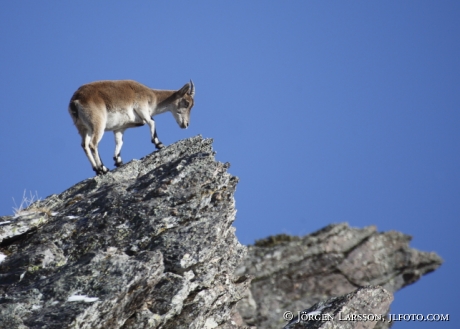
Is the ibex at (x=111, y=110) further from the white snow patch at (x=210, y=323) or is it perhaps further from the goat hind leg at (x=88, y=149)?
the white snow patch at (x=210, y=323)

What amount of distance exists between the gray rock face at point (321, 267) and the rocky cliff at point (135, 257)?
10285 millimetres

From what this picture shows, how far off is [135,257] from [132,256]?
0.43 feet

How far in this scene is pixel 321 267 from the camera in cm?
2767

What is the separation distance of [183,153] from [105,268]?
7.16m

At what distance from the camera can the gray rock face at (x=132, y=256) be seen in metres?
10.6

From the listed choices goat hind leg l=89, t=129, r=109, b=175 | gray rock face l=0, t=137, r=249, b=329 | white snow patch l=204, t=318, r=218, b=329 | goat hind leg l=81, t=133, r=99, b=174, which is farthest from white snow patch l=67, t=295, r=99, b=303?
goat hind leg l=89, t=129, r=109, b=175

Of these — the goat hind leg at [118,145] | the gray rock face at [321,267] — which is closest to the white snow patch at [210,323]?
the goat hind leg at [118,145]

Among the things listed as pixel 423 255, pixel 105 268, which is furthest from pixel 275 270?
pixel 105 268

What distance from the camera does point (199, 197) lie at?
13.7 meters

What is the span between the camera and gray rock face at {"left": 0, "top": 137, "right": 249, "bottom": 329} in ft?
34.7

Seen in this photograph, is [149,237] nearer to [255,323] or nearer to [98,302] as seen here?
[98,302]

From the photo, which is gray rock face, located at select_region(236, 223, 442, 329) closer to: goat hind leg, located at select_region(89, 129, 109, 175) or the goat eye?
the goat eye

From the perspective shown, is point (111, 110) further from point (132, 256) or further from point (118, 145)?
point (132, 256)

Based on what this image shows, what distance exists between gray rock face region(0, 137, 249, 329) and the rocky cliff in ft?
0.06
